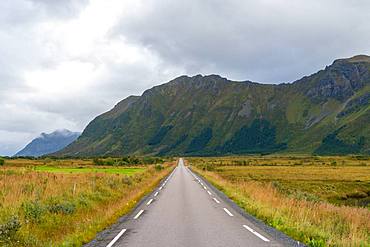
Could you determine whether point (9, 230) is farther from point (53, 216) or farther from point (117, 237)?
point (53, 216)

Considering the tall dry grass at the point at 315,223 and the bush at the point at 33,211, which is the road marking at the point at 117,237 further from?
the tall dry grass at the point at 315,223

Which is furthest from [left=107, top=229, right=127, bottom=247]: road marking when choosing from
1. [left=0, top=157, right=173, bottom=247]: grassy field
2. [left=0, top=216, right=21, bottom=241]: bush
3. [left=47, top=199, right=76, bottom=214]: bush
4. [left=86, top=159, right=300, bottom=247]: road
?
[left=47, top=199, right=76, bottom=214]: bush

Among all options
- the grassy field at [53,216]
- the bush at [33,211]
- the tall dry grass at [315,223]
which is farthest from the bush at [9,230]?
the tall dry grass at [315,223]

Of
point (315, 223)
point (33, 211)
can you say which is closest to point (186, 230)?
point (315, 223)

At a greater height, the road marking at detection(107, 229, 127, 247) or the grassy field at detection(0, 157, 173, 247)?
the grassy field at detection(0, 157, 173, 247)

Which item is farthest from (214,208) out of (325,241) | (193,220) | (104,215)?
(325,241)

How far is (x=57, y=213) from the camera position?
50.3ft

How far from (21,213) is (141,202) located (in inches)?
398

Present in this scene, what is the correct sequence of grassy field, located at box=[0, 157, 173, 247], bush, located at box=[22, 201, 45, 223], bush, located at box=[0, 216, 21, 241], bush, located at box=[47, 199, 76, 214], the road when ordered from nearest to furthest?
bush, located at box=[0, 216, 21, 241], grassy field, located at box=[0, 157, 173, 247], the road, bush, located at box=[22, 201, 45, 223], bush, located at box=[47, 199, 76, 214]

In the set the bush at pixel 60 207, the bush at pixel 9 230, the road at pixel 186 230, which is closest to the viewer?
the bush at pixel 9 230

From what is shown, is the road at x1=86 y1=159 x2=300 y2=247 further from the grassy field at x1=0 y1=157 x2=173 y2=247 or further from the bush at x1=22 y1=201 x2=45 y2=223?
the bush at x1=22 y1=201 x2=45 y2=223

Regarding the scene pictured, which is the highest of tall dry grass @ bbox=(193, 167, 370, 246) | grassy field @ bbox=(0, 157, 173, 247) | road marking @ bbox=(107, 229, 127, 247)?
grassy field @ bbox=(0, 157, 173, 247)

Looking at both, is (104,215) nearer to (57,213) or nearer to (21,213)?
(57,213)

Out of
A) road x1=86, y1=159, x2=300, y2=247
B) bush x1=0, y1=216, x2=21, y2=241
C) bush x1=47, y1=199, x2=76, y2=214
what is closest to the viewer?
bush x1=0, y1=216, x2=21, y2=241
